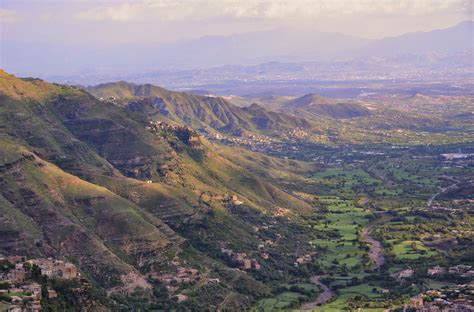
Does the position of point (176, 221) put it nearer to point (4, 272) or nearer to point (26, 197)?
point (26, 197)

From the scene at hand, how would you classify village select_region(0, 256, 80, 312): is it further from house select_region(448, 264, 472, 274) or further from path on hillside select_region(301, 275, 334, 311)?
house select_region(448, 264, 472, 274)

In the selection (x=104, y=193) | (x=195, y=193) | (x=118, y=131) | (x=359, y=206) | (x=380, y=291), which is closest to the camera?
(x=380, y=291)

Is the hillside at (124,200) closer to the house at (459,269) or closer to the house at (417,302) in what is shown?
the house at (417,302)

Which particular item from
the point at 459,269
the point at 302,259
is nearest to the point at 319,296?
the point at 302,259

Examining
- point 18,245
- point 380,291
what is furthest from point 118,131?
point 380,291

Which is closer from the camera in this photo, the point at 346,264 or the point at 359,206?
the point at 346,264
